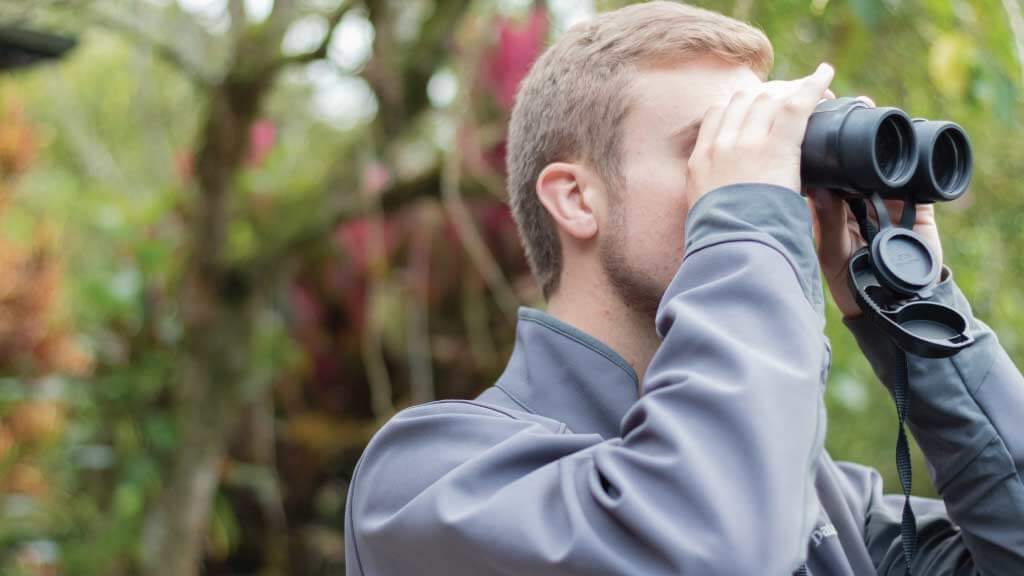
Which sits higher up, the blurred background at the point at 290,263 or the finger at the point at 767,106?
the finger at the point at 767,106

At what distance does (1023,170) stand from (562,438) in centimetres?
157

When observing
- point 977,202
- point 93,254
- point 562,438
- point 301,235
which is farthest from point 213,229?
point 93,254

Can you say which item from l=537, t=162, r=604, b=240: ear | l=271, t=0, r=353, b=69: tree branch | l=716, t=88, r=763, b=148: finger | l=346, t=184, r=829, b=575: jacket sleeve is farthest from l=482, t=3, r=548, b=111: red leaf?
l=346, t=184, r=829, b=575: jacket sleeve

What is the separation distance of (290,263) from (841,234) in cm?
225

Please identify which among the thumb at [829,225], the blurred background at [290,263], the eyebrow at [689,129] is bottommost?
the blurred background at [290,263]

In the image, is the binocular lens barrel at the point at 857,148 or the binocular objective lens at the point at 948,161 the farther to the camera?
the binocular objective lens at the point at 948,161

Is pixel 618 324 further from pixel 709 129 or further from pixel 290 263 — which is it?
pixel 290 263

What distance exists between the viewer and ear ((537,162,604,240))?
4.58 ft

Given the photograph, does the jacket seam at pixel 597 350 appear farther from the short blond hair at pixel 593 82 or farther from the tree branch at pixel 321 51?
the tree branch at pixel 321 51

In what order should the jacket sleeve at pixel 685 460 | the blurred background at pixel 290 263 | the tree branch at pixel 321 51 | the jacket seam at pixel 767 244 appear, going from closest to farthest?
1. the jacket sleeve at pixel 685 460
2. the jacket seam at pixel 767 244
3. the blurred background at pixel 290 263
4. the tree branch at pixel 321 51

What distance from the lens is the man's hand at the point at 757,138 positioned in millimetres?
1159

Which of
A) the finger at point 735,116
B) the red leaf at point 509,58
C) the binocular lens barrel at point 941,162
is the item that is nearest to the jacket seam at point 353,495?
the finger at point 735,116

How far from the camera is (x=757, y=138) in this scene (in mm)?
1169

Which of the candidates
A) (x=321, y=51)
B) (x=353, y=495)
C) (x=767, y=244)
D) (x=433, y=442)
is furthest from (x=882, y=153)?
(x=321, y=51)
